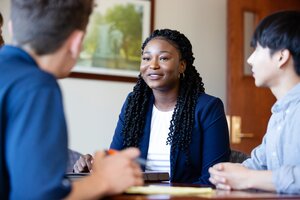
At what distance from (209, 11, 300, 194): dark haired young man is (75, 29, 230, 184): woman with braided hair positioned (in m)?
0.51

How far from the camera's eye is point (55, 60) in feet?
3.31

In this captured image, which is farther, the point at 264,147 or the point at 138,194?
the point at 264,147

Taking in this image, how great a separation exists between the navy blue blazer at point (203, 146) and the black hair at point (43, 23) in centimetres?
120

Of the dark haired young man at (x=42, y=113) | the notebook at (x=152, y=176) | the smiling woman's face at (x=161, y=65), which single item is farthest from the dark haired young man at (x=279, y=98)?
the smiling woman's face at (x=161, y=65)

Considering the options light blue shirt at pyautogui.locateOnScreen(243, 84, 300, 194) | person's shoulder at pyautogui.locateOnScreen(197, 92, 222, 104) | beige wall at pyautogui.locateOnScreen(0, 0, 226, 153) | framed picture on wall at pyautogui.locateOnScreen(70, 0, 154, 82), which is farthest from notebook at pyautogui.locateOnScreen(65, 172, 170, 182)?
framed picture on wall at pyautogui.locateOnScreen(70, 0, 154, 82)

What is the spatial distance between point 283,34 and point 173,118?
2.83ft

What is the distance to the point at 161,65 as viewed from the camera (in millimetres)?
2389

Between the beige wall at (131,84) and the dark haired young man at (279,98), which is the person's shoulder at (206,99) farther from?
the beige wall at (131,84)

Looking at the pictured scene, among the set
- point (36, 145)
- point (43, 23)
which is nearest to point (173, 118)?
point (43, 23)

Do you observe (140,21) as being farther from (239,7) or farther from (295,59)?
(295,59)

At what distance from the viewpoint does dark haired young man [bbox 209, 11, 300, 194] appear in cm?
136

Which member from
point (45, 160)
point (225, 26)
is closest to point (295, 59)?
point (45, 160)

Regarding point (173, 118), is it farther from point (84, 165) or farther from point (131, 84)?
point (131, 84)

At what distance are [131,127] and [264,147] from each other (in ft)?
2.73
